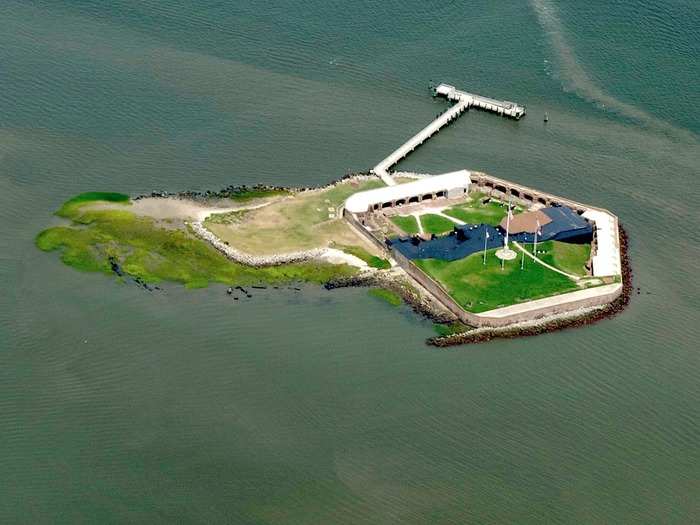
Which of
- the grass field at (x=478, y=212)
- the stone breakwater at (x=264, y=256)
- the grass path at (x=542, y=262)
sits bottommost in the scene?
the stone breakwater at (x=264, y=256)

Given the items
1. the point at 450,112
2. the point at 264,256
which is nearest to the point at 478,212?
the point at 450,112

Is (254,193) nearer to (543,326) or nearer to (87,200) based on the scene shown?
(87,200)

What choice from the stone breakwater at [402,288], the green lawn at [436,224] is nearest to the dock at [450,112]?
the green lawn at [436,224]

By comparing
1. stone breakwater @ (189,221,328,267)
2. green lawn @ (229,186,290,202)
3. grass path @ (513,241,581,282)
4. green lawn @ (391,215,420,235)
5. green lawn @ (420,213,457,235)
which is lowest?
stone breakwater @ (189,221,328,267)

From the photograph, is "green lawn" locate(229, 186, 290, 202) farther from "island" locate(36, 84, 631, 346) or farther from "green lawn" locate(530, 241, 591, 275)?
"green lawn" locate(530, 241, 591, 275)

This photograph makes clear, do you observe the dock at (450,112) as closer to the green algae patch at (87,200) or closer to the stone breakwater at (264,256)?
the stone breakwater at (264,256)

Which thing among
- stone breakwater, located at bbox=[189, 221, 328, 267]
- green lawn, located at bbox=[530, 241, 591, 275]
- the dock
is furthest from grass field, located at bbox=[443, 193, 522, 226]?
stone breakwater, located at bbox=[189, 221, 328, 267]
